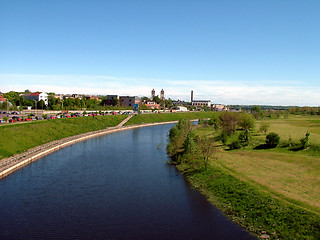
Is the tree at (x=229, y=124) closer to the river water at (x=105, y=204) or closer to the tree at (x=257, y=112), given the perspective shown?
the river water at (x=105, y=204)

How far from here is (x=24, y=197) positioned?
96.4ft

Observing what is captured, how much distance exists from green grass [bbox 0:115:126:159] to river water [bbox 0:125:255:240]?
353 inches

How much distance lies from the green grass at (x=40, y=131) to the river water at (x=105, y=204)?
8.98 m

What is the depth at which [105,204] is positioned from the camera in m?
27.9

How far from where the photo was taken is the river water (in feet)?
73.4

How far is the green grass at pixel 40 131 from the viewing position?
48.8m

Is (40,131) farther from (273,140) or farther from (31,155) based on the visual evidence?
(273,140)

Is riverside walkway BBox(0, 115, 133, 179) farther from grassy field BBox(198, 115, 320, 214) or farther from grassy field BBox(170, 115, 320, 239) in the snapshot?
grassy field BBox(198, 115, 320, 214)

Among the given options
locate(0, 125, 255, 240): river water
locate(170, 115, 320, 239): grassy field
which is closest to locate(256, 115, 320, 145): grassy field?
locate(170, 115, 320, 239): grassy field

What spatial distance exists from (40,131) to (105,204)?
144 ft

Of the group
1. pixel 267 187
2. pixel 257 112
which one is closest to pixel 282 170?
pixel 267 187

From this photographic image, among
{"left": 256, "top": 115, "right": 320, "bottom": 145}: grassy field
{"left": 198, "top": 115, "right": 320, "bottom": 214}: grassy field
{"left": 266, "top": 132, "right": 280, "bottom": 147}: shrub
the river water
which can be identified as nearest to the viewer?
the river water

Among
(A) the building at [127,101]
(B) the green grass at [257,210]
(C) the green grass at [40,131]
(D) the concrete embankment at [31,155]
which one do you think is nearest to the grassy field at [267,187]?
(B) the green grass at [257,210]

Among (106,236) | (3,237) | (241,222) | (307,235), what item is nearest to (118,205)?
(106,236)
